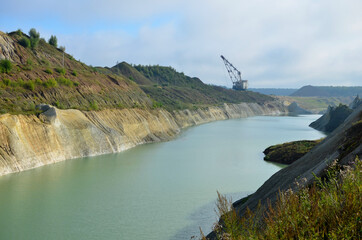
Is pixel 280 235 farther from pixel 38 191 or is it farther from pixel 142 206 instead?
pixel 38 191

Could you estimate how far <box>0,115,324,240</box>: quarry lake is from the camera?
60.7 feet

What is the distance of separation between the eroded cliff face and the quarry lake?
5.12ft

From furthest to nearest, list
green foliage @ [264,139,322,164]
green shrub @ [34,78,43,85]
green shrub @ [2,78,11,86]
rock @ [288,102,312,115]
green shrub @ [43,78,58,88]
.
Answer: rock @ [288,102,312,115]
green shrub @ [43,78,58,88]
green shrub @ [34,78,43,85]
green foliage @ [264,139,322,164]
green shrub @ [2,78,11,86]

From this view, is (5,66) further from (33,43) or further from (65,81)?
(33,43)

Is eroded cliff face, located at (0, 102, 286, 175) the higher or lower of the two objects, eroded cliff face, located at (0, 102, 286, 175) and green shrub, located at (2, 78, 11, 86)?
the lower

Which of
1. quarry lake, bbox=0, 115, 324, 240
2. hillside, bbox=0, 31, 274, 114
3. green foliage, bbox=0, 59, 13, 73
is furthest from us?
green foliage, bbox=0, 59, 13, 73

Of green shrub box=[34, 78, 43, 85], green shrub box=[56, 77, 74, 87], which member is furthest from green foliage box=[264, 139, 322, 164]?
green shrub box=[34, 78, 43, 85]

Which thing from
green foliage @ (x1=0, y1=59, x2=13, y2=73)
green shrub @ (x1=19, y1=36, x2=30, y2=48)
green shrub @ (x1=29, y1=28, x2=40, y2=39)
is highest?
green shrub @ (x1=29, y1=28, x2=40, y2=39)

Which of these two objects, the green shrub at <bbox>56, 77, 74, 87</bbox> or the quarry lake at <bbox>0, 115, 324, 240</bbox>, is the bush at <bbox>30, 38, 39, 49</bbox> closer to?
the green shrub at <bbox>56, 77, 74, 87</bbox>

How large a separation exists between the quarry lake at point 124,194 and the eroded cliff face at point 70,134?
1561 mm

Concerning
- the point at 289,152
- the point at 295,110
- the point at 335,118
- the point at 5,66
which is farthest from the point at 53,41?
the point at 295,110

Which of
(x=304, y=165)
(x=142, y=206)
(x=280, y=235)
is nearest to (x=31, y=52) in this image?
(x=142, y=206)

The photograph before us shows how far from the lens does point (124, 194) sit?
25.6 meters

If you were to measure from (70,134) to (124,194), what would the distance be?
17084mm
